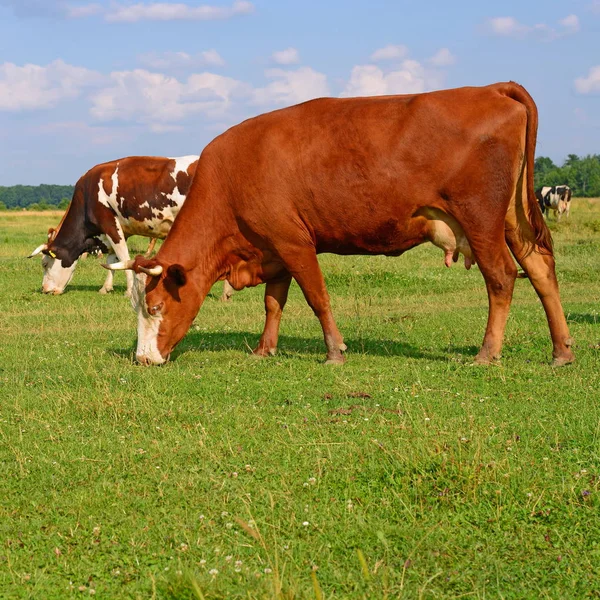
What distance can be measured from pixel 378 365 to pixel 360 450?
3111mm

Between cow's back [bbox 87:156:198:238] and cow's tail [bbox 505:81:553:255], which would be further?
cow's back [bbox 87:156:198:238]

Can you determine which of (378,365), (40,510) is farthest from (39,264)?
(40,510)

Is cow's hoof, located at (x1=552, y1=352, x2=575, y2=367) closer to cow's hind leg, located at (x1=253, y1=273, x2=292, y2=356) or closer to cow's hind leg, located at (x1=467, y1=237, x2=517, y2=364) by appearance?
cow's hind leg, located at (x1=467, y1=237, x2=517, y2=364)

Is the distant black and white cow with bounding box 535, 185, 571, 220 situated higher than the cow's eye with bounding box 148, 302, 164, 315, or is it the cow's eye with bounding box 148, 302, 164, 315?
the distant black and white cow with bounding box 535, 185, 571, 220

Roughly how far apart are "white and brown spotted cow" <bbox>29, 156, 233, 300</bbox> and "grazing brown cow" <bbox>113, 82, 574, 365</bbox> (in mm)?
5972

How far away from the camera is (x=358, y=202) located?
28.1 ft

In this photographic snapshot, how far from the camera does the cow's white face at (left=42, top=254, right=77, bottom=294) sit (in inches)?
659

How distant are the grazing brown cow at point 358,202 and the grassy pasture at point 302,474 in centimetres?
69

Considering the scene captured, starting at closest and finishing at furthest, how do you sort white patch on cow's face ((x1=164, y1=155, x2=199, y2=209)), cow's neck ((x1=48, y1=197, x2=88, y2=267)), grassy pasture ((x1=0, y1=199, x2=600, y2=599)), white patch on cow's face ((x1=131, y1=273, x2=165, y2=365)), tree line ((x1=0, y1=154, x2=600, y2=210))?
grassy pasture ((x1=0, y1=199, x2=600, y2=599)), white patch on cow's face ((x1=131, y1=273, x2=165, y2=365)), white patch on cow's face ((x1=164, y1=155, x2=199, y2=209)), cow's neck ((x1=48, y1=197, x2=88, y2=267)), tree line ((x1=0, y1=154, x2=600, y2=210))

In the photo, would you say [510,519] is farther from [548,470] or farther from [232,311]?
[232,311]

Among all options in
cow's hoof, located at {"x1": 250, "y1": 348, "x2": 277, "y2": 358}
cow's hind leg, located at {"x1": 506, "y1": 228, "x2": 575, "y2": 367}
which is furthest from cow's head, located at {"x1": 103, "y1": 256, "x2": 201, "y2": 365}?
cow's hind leg, located at {"x1": 506, "y1": 228, "x2": 575, "y2": 367}

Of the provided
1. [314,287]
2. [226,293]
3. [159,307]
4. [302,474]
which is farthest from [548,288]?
[226,293]

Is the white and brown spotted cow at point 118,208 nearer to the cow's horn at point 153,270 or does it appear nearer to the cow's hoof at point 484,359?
the cow's horn at point 153,270

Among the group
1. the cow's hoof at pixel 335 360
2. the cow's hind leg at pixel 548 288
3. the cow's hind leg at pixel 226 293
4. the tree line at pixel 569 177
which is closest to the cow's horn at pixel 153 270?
the cow's hoof at pixel 335 360
